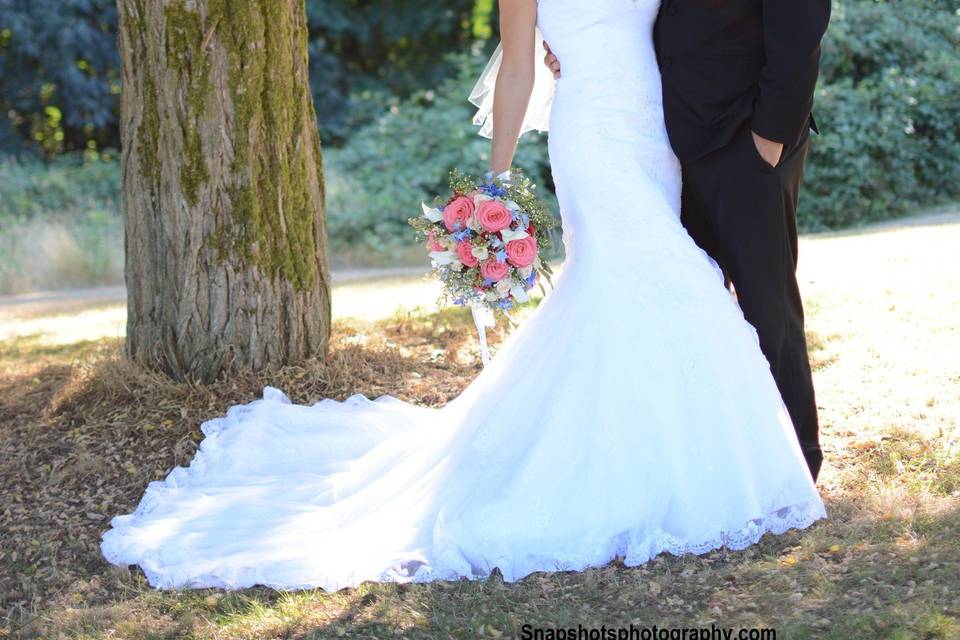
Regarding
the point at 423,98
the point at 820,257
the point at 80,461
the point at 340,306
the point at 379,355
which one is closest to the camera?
the point at 80,461

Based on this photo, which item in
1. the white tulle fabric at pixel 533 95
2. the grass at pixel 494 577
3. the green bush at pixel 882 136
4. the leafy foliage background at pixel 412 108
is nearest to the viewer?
the grass at pixel 494 577

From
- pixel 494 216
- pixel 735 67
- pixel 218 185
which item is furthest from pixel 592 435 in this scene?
pixel 218 185

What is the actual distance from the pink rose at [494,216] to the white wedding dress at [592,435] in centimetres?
27

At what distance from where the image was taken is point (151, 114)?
189 inches

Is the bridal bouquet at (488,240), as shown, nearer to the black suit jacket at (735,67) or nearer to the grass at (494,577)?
the black suit jacket at (735,67)

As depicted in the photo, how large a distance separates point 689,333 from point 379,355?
2.23 m

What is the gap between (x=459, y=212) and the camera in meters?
3.78

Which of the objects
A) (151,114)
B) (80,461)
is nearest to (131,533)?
(80,461)

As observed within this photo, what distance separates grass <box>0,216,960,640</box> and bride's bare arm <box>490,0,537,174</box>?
1503 mm

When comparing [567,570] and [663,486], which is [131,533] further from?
[663,486]

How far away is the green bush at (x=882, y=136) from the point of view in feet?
38.0

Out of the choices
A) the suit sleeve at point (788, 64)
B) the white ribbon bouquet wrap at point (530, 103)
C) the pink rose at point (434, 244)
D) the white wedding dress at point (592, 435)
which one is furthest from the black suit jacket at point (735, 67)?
the pink rose at point (434, 244)

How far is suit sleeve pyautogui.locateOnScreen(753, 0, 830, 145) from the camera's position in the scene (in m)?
3.38

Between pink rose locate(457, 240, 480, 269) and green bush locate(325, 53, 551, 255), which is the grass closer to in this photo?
pink rose locate(457, 240, 480, 269)
